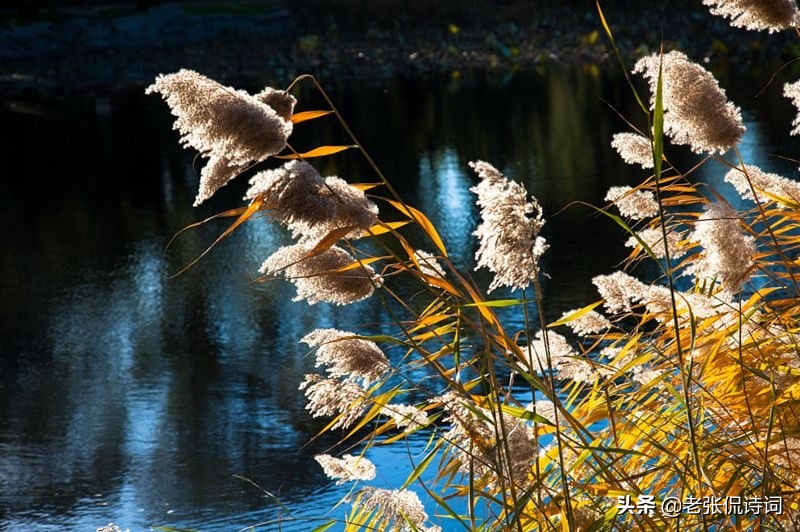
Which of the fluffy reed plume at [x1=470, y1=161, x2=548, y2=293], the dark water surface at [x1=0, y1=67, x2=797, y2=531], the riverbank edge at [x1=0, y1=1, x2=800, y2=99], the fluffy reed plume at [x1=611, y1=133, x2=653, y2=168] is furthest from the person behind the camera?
the riverbank edge at [x1=0, y1=1, x2=800, y2=99]

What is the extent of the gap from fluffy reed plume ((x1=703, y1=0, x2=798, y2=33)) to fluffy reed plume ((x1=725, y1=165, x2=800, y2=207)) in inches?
9.3

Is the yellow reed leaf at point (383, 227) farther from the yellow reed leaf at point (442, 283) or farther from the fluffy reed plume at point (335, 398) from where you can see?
the fluffy reed plume at point (335, 398)

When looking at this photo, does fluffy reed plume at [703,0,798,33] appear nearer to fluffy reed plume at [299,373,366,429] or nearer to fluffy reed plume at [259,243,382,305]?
fluffy reed plume at [259,243,382,305]

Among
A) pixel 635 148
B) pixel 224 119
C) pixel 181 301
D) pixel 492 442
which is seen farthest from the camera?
pixel 181 301

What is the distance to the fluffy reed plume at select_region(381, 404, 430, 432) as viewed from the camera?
1558mm

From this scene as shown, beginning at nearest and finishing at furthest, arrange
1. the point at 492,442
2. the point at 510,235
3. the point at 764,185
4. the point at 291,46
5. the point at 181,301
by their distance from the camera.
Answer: the point at 510,235, the point at 492,442, the point at 764,185, the point at 181,301, the point at 291,46

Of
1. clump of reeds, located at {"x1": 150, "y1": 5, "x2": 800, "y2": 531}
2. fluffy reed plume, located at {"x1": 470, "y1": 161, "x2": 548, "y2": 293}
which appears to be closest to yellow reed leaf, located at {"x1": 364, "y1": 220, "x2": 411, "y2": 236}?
clump of reeds, located at {"x1": 150, "y1": 5, "x2": 800, "y2": 531}

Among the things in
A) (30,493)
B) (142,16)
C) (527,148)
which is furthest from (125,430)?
(142,16)

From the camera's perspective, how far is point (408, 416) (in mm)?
1558

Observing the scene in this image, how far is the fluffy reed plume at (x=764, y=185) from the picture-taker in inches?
70.6

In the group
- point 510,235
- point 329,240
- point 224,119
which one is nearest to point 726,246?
point 510,235

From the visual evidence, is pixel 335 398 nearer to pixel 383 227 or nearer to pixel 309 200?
pixel 383 227

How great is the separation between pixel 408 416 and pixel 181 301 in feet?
11.3

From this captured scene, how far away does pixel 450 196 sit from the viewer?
6.77m
